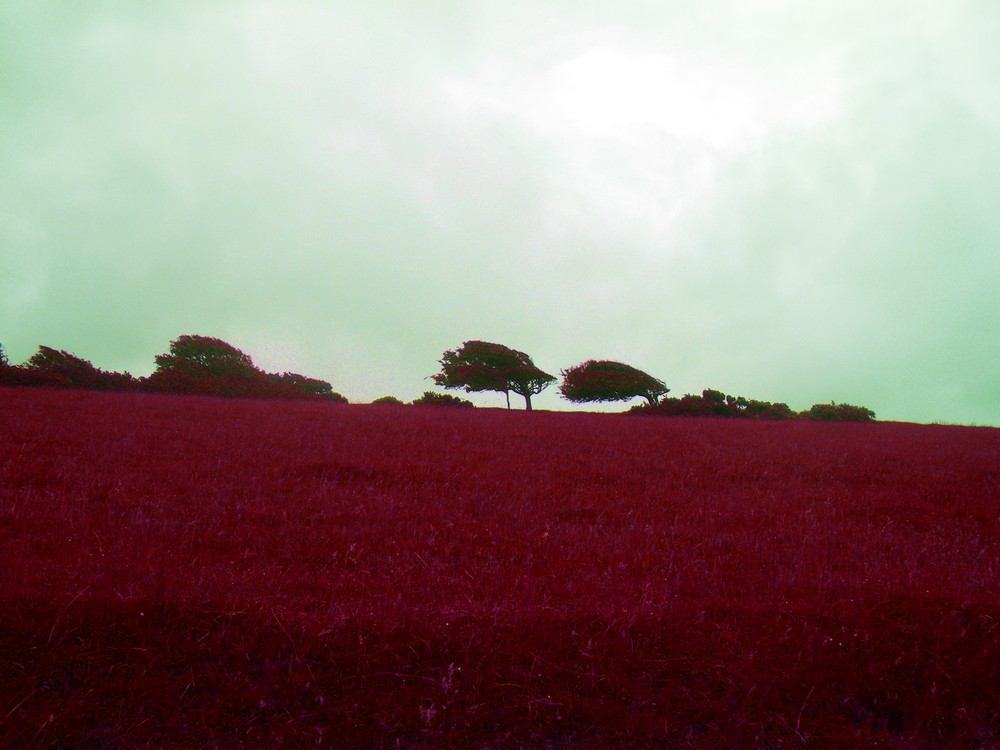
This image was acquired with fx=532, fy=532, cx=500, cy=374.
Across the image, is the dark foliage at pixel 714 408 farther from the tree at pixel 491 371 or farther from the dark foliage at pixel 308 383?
the dark foliage at pixel 308 383

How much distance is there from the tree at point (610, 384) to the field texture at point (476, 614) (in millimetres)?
31508

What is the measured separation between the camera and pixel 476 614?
489 centimetres

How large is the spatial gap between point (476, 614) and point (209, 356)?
40430 millimetres

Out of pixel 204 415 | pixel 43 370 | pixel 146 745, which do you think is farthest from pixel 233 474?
pixel 43 370

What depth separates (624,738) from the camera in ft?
12.5

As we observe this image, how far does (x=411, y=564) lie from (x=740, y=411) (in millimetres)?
32272

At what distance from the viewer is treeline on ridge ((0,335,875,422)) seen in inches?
1022

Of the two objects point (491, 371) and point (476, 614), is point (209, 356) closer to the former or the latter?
point (491, 371)

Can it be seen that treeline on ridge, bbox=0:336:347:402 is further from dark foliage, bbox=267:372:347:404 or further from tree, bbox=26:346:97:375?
dark foliage, bbox=267:372:347:404

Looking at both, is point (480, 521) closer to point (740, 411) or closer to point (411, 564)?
point (411, 564)

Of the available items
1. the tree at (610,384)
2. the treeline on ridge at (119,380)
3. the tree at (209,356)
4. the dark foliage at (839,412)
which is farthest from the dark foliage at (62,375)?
the dark foliage at (839,412)

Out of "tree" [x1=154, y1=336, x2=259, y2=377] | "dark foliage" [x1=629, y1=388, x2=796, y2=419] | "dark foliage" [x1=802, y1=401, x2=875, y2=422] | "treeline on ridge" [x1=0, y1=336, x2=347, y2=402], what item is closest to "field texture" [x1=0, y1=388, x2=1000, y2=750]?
"treeline on ridge" [x1=0, y1=336, x2=347, y2=402]

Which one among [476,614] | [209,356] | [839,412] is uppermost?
[209,356]

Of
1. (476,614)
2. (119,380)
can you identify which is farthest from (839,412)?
(119,380)
